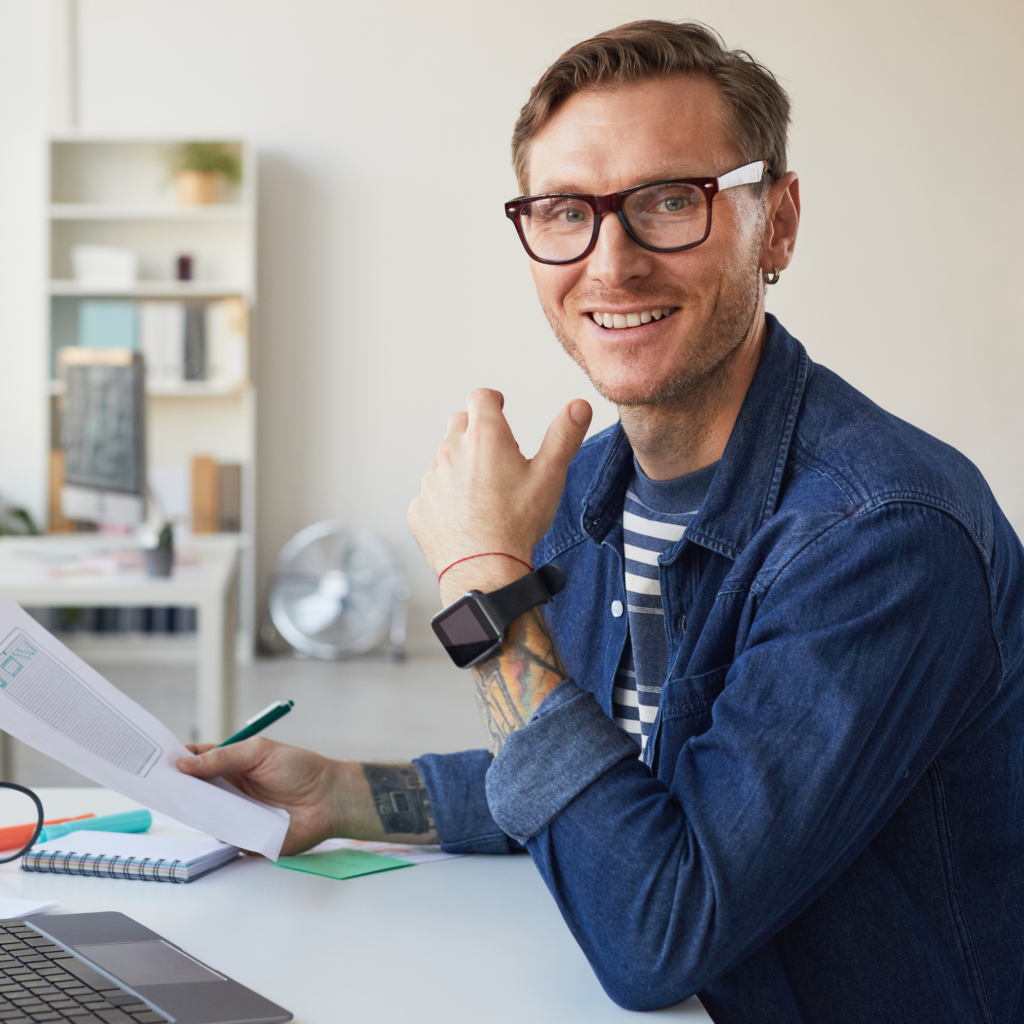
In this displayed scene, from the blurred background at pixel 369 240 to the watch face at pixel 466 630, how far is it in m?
4.33

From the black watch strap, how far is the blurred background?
14.2ft

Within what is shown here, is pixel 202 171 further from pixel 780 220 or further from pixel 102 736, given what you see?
pixel 102 736

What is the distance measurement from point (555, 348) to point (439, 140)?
115 cm

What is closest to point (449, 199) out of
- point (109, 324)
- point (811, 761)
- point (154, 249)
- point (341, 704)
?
point (154, 249)

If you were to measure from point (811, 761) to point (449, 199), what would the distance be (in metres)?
4.98

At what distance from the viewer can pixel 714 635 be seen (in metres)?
0.97

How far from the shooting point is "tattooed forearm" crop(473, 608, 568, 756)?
88cm

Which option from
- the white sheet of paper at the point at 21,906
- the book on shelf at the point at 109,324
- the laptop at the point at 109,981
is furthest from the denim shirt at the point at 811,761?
the book on shelf at the point at 109,324

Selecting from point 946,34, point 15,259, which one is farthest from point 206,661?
point 946,34

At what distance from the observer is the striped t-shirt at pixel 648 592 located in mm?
1159

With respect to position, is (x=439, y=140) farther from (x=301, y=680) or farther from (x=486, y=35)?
(x=301, y=680)

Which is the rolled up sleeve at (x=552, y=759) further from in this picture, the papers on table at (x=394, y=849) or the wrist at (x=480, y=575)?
the papers on table at (x=394, y=849)

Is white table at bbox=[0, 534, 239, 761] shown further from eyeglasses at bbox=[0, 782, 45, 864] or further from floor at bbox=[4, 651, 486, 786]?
eyeglasses at bbox=[0, 782, 45, 864]

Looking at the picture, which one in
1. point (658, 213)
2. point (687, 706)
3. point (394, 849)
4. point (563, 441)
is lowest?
point (394, 849)
